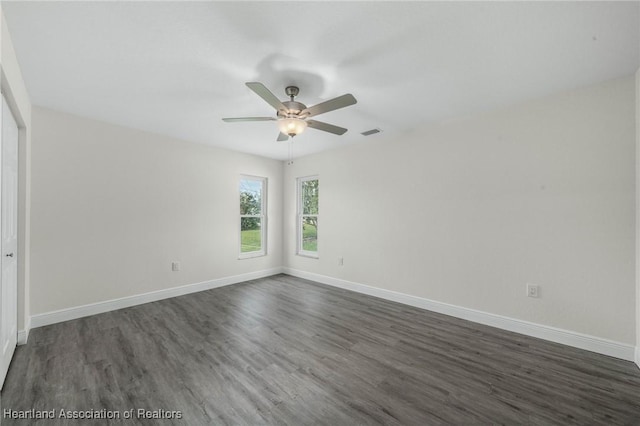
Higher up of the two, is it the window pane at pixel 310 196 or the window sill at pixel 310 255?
the window pane at pixel 310 196

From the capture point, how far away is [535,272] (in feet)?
9.06

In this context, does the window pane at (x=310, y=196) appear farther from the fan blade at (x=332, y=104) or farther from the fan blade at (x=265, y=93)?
the fan blade at (x=265, y=93)

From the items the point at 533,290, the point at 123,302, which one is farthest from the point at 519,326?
the point at 123,302

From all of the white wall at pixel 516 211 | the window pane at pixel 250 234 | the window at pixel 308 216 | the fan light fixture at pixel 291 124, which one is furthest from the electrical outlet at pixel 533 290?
the window pane at pixel 250 234

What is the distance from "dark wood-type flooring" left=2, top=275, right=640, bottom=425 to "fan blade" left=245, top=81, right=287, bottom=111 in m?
2.21

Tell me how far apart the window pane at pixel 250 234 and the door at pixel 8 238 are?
2970 mm

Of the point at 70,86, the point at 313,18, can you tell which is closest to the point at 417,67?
the point at 313,18

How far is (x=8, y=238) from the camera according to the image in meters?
2.24

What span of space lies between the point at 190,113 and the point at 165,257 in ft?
7.23

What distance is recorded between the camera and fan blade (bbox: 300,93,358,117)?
6.75 ft

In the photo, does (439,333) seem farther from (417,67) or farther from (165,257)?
(165,257)

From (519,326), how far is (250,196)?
4609mm

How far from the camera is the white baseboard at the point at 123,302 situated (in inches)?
116

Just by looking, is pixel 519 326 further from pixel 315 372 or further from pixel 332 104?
pixel 332 104
